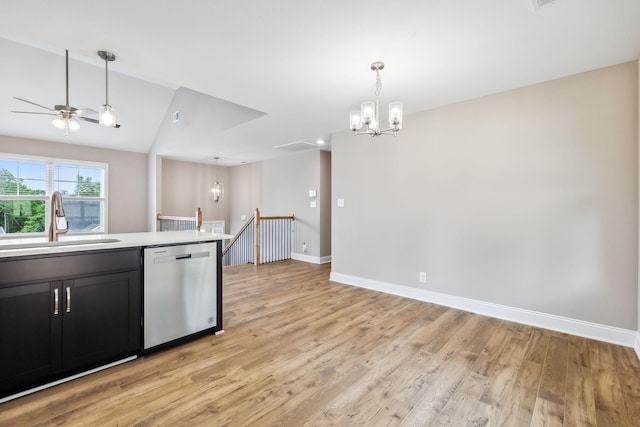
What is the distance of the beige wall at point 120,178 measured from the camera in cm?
602

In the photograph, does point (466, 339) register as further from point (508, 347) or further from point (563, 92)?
point (563, 92)

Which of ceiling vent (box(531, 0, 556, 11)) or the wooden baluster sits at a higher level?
ceiling vent (box(531, 0, 556, 11))

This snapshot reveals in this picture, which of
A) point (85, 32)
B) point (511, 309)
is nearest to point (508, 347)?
point (511, 309)

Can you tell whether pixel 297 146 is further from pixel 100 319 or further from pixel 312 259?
pixel 100 319

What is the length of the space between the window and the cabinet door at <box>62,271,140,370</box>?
17.5 feet

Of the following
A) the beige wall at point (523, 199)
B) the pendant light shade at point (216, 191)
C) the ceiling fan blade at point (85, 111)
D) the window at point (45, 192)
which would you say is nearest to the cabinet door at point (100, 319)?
the ceiling fan blade at point (85, 111)

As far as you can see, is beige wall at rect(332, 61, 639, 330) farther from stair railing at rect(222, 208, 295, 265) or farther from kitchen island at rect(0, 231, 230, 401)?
kitchen island at rect(0, 231, 230, 401)

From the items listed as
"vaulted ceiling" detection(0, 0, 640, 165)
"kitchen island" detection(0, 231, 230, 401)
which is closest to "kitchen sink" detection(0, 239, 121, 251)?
"kitchen island" detection(0, 231, 230, 401)

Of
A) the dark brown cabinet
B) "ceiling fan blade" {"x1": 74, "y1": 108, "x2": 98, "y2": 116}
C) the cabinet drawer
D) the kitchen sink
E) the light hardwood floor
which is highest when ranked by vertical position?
"ceiling fan blade" {"x1": 74, "y1": 108, "x2": 98, "y2": 116}

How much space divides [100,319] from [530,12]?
144 inches

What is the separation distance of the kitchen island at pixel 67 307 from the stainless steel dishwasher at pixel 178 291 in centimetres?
5

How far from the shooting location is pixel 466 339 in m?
2.70

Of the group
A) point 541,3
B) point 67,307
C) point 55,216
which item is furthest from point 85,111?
point 541,3

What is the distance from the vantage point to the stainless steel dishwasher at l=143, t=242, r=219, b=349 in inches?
92.7
